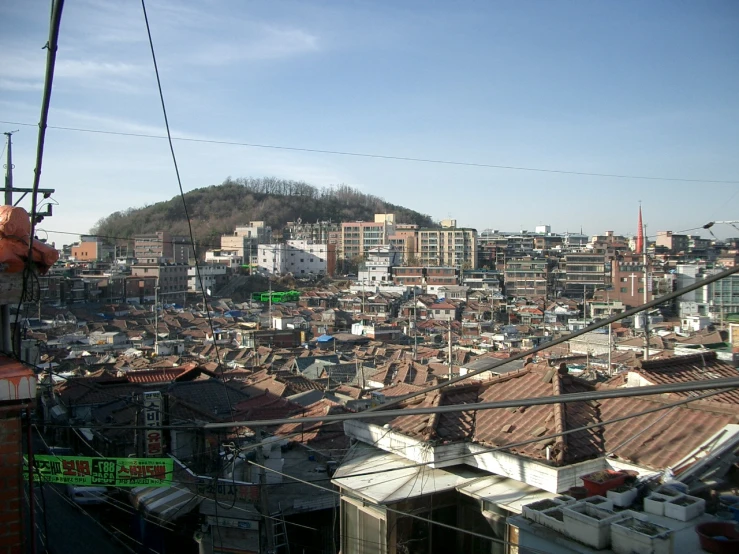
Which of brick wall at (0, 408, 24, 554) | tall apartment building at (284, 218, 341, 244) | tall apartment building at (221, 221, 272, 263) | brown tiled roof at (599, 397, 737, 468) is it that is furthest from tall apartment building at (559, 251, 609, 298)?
brick wall at (0, 408, 24, 554)

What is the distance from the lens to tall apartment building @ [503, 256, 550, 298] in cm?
3581

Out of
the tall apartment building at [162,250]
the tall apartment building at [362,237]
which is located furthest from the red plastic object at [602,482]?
the tall apartment building at [362,237]

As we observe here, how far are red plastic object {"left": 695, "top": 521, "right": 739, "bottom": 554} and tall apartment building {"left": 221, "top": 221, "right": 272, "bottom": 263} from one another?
4318 cm

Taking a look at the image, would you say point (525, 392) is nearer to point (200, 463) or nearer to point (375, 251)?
point (200, 463)

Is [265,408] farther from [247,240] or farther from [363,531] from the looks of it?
[247,240]

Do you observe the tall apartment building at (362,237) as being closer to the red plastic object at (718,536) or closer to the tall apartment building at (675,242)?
the tall apartment building at (675,242)

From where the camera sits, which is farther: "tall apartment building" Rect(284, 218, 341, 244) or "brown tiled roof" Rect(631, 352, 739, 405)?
"tall apartment building" Rect(284, 218, 341, 244)

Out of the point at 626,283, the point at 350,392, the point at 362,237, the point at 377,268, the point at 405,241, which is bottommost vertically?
the point at 350,392

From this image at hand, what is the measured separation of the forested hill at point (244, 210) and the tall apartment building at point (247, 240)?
250 centimetres

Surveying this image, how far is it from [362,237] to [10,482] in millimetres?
47666

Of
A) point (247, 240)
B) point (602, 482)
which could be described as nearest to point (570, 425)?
point (602, 482)

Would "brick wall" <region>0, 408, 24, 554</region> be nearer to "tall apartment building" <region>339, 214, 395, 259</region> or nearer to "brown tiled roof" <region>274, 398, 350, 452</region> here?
"brown tiled roof" <region>274, 398, 350, 452</region>

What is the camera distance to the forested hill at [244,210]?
54438 mm

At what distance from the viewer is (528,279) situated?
118ft
